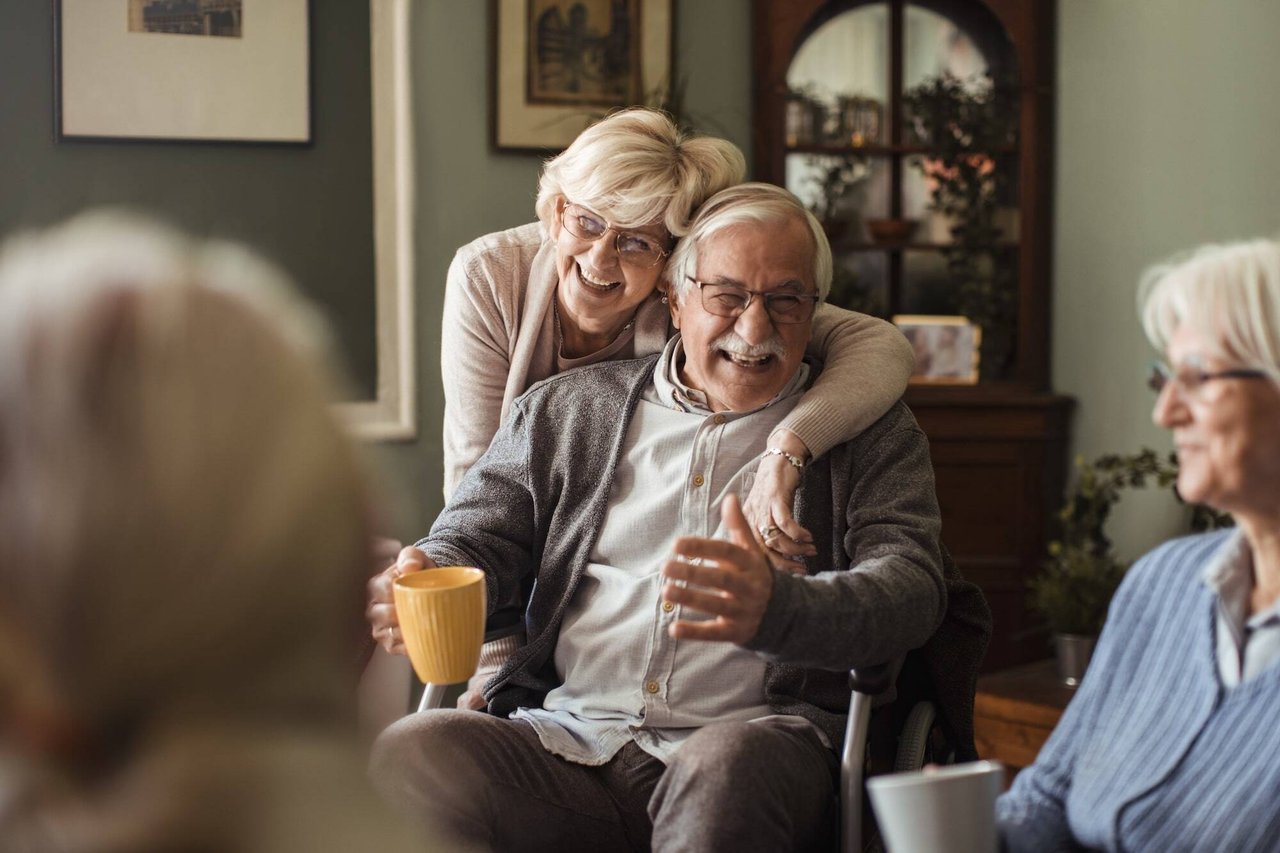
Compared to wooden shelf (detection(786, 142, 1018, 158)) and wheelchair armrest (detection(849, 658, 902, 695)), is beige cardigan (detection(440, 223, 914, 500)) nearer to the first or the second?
wheelchair armrest (detection(849, 658, 902, 695))

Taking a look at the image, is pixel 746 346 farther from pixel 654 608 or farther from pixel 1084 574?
pixel 1084 574

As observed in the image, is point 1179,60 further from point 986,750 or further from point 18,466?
point 18,466

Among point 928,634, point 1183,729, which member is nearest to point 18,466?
point 1183,729

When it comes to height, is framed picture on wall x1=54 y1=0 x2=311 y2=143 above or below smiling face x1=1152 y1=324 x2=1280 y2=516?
above

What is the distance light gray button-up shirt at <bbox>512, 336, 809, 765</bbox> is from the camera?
6.56ft

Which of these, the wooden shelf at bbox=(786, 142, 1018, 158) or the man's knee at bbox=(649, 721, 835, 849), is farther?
the wooden shelf at bbox=(786, 142, 1018, 158)

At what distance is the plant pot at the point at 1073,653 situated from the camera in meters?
3.47

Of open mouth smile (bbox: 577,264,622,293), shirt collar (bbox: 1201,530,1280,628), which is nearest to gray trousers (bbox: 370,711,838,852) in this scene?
shirt collar (bbox: 1201,530,1280,628)

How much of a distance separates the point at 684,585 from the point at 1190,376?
608mm

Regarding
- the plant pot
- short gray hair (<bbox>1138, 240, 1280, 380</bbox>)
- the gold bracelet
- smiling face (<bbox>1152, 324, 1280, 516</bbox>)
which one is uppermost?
short gray hair (<bbox>1138, 240, 1280, 380</bbox>)

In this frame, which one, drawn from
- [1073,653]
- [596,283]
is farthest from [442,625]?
[1073,653]

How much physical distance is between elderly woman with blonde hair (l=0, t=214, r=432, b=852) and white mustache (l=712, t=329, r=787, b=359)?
135 centimetres

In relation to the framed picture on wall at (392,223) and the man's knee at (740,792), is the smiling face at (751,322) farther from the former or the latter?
the framed picture on wall at (392,223)

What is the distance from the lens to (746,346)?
2.05m
